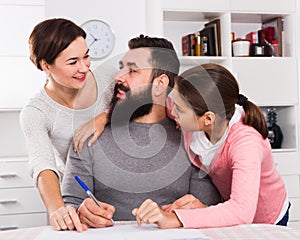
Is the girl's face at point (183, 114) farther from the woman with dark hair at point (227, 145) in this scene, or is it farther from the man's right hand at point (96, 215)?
the man's right hand at point (96, 215)

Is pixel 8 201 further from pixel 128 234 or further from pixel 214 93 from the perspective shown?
pixel 128 234

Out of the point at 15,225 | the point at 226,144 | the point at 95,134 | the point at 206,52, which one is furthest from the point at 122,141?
the point at 206,52

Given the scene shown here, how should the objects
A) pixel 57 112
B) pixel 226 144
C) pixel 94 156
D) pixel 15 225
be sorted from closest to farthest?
pixel 226 144 → pixel 94 156 → pixel 57 112 → pixel 15 225

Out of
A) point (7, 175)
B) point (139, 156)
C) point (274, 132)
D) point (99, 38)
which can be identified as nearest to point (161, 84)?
point (139, 156)

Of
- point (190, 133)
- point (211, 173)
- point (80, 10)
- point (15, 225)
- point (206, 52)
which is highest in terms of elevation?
point (80, 10)

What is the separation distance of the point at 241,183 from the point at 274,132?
2600 mm

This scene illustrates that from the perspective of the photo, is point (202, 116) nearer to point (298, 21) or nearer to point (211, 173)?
point (211, 173)

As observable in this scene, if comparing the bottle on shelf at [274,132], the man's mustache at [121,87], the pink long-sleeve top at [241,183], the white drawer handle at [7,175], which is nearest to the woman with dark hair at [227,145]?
the pink long-sleeve top at [241,183]

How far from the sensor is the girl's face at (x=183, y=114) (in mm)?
1380

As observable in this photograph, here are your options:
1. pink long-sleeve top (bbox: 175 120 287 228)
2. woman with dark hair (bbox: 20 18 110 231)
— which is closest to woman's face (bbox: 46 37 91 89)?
woman with dark hair (bbox: 20 18 110 231)

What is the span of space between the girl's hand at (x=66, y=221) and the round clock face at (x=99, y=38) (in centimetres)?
251

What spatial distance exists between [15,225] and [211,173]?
2.11 m

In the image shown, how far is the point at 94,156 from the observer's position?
57.2 inches

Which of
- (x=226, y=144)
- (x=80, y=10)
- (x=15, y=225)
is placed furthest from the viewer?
(x=80, y=10)
